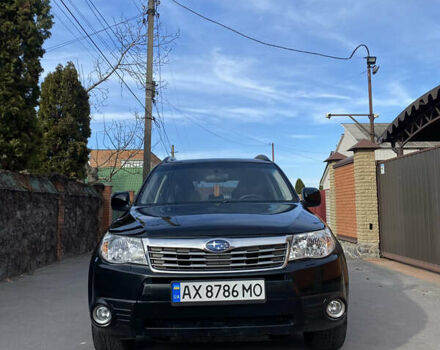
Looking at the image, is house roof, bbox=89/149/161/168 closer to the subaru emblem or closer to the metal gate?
A: the metal gate

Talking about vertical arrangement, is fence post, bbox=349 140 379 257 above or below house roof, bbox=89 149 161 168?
below

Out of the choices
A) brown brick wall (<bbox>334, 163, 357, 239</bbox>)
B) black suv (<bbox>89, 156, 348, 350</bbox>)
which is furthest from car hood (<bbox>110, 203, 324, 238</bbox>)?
brown brick wall (<bbox>334, 163, 357, 239</bbox>)

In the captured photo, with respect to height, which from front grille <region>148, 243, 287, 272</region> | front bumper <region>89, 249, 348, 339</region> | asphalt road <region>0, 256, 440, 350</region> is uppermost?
front grille <region>148, 243, 287, 272</region>

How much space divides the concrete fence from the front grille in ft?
17.0

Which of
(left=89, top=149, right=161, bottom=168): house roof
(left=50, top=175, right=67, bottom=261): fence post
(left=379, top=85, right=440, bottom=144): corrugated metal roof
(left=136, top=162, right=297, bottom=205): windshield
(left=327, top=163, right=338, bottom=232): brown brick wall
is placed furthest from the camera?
(left=89, top=149, right=161, bottom=168): house roof

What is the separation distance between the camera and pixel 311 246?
2.84m

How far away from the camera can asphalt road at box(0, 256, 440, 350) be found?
3.52m

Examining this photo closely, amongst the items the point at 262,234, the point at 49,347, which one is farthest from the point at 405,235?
the point at 49,347

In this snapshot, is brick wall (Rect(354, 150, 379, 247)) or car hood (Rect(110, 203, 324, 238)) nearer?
car hood (Rect(110, 203, 324, 238))

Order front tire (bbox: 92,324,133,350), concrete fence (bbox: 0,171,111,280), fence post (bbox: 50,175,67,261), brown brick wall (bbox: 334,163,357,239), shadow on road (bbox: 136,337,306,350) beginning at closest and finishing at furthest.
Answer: front tire (bbox: 92,324,133,350) → shadow on road (bbox: 136,337,306,350) → concrete fence (bbox: 0,171,111,280) → fence post (bbox: 50,175,67,261) → brown brick wall (bbox: 334,163,357,239)

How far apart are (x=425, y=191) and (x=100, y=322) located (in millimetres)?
6468

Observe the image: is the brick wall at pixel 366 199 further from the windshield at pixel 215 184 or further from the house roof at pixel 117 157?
the house roof at pixel 117 157

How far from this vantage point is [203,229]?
2.81m

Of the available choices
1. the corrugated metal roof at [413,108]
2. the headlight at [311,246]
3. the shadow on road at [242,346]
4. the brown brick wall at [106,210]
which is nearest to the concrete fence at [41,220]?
the brown brick wall at [106,210]
